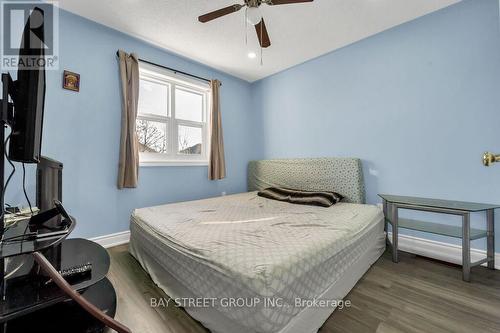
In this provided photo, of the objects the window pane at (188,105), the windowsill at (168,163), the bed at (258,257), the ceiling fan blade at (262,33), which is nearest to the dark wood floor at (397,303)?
the bed at (258,257)

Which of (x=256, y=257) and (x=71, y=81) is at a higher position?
(x=71, y=81)

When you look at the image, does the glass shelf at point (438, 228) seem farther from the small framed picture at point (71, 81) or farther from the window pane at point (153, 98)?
the small framed picture at point (71, 81)

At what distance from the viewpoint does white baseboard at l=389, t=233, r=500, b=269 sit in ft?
6.47

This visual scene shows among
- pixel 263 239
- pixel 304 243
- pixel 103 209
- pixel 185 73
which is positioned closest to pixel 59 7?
pixel 185 73

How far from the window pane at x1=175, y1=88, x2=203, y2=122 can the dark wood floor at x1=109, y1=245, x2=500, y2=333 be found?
215 cm

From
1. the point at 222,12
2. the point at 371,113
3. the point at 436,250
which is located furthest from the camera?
the point at 371,113

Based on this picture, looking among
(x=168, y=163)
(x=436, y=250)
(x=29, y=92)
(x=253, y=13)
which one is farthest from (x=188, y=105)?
(x=436, y=250)

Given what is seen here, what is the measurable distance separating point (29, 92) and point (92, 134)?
153 cm

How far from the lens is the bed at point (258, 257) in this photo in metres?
1.02

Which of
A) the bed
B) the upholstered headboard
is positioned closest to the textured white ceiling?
the upholstered headboard

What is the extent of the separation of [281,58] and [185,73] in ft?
4.69

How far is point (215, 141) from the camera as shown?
11.0 feet

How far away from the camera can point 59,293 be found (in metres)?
1.02

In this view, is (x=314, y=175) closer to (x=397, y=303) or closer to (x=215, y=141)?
(x=215, y=141)
